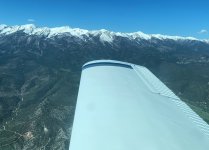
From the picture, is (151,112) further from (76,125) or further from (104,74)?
(104,74)

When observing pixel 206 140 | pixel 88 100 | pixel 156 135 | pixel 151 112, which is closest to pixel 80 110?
pixel 88 100

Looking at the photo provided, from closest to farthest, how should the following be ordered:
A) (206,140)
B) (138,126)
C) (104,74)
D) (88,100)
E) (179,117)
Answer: (206,140) < (138,126) < (179,117) < (88,100) < (104,74)

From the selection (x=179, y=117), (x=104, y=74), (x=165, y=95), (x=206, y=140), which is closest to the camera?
(x=206, y=140)

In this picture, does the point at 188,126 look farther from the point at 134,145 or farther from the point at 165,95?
the point at 165,95

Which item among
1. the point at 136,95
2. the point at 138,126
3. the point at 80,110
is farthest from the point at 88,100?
the point at 138,126

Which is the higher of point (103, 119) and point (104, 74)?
point (104, 74)

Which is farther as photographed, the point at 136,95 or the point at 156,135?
the point at 136,95
